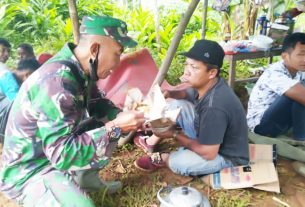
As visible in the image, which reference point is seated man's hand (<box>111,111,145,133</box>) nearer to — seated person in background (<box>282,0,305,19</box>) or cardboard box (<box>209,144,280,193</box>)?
cardboard box (<box>209,144,280,193</box>)

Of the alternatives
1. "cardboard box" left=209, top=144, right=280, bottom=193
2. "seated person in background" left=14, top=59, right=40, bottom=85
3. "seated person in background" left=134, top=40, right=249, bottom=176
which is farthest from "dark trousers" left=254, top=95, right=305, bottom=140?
"seated person in background" left=14, top=59, right=40, bottom=85

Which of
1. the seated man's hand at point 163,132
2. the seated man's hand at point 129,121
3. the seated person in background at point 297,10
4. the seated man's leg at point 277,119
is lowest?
the seated man's leg at point 277,119

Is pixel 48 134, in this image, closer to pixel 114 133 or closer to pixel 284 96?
pixel 114 133

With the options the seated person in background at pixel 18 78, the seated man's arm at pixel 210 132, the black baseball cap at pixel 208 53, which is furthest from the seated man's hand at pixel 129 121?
the seated person in background at pixel 18 78

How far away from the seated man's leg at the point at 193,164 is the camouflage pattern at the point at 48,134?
34.9 inches

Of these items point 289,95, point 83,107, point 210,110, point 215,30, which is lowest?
point 215,30

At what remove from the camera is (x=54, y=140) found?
5.61 ft

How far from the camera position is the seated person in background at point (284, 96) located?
2.90m

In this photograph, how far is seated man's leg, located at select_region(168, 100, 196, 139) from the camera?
2787 mm

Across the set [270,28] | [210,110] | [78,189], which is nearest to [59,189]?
[78,189]

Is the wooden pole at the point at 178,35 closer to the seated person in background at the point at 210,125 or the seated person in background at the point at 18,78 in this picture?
the seated person in background at the point at 210,125

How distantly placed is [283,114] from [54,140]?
2212mm

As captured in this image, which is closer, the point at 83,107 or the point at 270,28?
the point at 83,107

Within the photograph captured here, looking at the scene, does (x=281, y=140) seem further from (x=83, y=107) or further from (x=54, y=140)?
(x=54, y=140)
